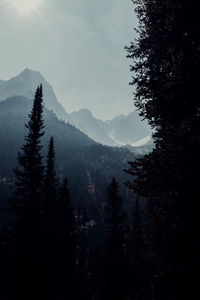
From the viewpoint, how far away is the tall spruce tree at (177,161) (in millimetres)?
6152

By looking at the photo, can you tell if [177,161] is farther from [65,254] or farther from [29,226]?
[65,254]

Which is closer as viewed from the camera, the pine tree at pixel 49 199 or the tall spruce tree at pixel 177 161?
the tall spruce tree at pixel 177 161

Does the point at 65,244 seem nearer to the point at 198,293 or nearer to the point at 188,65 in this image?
the point at 198,293

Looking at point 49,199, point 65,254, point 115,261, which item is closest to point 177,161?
point 49,199

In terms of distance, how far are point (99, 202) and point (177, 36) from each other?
178066mm

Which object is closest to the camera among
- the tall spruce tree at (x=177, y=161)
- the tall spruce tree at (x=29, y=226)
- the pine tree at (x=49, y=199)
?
the tall spruce tree at (x=177, y=161)

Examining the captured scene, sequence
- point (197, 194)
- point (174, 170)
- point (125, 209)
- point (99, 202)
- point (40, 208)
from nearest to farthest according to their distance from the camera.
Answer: point (197, 194), point (174, 170), point (40, 208), point (125, 209), point (99, 202)

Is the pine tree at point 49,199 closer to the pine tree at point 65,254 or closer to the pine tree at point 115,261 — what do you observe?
the pine tree at point 65,254

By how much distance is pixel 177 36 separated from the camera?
8523mm

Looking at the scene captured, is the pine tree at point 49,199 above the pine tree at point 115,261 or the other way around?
above

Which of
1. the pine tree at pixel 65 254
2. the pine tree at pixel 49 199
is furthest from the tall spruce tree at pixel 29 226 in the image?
the pine tree at pixel 65 254

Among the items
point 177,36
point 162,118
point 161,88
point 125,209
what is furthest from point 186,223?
point 125,209

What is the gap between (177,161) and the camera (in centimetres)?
671

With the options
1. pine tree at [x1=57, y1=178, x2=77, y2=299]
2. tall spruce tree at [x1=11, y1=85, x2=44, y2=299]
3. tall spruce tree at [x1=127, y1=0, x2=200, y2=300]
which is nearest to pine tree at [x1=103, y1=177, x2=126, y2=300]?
pine tree at [x1=57, y1=178, x2=77, y2=299]
